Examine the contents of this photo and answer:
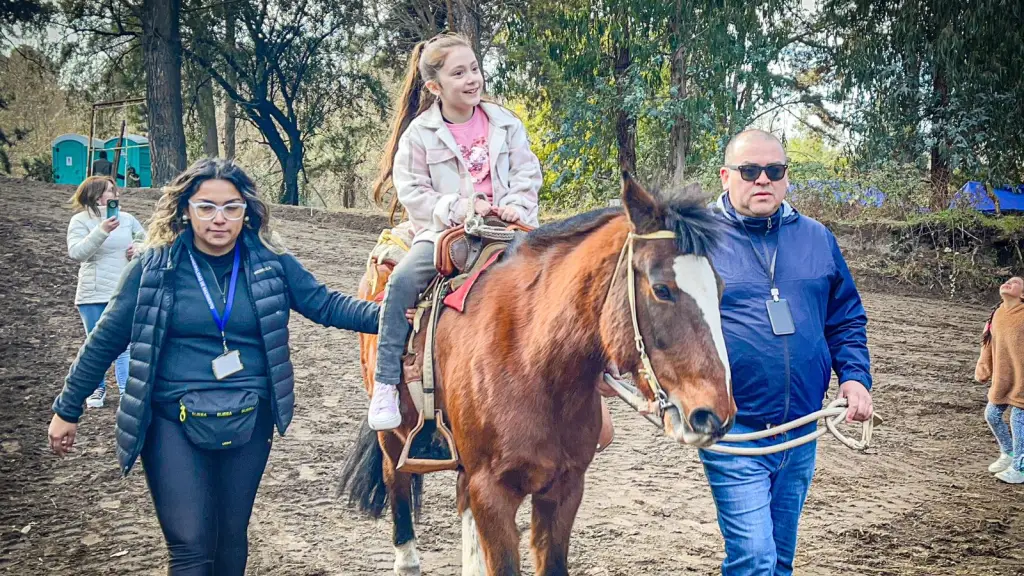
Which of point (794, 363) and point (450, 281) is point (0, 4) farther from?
point (794, 363)

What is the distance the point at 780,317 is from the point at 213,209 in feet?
7.00

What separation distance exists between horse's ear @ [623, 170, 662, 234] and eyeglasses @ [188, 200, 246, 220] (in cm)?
150

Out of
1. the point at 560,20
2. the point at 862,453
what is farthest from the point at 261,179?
the point at 862,453

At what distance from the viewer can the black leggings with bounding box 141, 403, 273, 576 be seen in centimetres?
302

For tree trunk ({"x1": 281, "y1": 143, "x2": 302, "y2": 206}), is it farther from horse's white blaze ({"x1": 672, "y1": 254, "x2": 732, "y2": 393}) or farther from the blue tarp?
horse's white blaze ({"x1": 672, "y1": 254, "x2": 732, "y2": 393})

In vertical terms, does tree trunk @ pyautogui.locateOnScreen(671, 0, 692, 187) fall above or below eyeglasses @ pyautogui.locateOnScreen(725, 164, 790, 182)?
above

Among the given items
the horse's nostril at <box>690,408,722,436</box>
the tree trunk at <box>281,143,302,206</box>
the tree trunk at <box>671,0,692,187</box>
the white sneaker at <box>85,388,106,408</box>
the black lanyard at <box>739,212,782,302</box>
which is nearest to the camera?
the horse's nostril at <box>690,408,722,436</box>

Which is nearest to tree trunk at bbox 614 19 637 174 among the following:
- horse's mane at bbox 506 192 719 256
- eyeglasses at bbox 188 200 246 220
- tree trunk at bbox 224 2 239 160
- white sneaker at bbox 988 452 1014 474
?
tree trunk at bbox 224 2 239 160

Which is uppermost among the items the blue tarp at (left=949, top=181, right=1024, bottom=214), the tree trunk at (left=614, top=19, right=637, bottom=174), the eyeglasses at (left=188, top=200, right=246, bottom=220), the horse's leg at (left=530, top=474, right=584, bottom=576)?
the tree trunk at (left=614, top=19, right=637, bottom=174)

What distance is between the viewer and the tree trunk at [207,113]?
2430 cm

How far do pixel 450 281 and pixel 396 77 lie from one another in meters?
19.5

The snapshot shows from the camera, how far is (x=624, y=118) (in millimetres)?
18406

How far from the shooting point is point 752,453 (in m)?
2.92

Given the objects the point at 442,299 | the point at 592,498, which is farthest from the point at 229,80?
the point at 442,299
